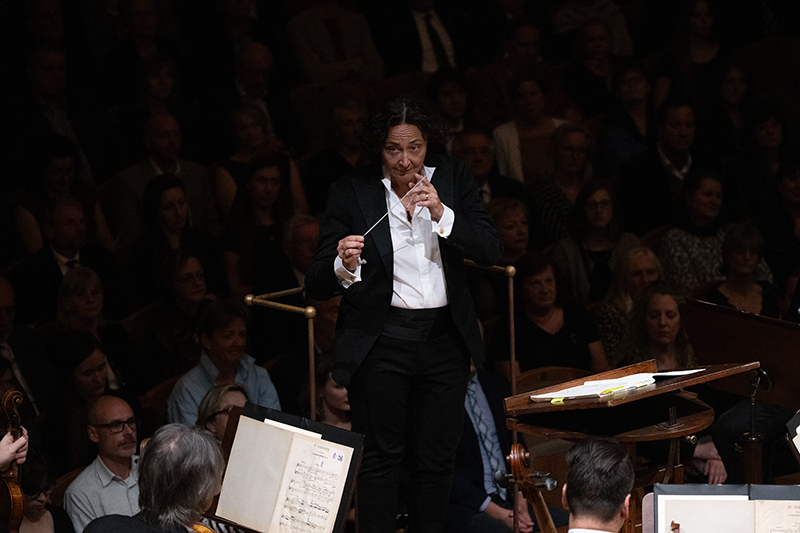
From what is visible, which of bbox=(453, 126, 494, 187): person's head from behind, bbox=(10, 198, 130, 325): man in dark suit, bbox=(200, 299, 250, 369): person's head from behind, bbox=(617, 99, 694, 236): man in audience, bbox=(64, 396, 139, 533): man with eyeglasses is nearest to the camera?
bbox=(64, 396, 139, 533): man with eyeglasses

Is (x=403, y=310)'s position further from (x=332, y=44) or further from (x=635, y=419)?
(x=332, y=44)

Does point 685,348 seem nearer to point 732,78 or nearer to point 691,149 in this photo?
point 691,149

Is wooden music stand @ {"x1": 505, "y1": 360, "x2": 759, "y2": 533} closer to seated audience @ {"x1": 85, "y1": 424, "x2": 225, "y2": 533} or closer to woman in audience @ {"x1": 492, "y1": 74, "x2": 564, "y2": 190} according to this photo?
seated audience @ {"x1": 85, "y1": 424, "x2": 225, "y2": 533}

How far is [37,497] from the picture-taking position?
313 cm

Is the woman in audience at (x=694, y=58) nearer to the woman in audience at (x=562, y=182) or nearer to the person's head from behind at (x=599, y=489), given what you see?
the woman in audience at (x=562, y=182)

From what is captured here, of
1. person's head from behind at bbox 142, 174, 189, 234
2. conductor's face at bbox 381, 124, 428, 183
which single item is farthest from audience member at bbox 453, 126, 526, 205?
conductor's face at bbox 381, 124, 428, 183

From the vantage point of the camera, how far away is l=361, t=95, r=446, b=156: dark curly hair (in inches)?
106

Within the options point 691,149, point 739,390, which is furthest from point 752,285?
point 739,390

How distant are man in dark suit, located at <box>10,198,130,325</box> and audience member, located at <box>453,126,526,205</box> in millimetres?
1633

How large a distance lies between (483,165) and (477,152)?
2.6 inches

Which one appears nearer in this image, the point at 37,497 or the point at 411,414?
the point at 411,414

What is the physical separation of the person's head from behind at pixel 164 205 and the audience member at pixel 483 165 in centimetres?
129

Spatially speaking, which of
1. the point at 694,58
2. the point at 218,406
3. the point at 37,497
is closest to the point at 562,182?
the point at 694,58

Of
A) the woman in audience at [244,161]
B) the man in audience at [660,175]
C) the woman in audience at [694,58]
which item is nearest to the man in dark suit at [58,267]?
the woman in audience at [244,161]
